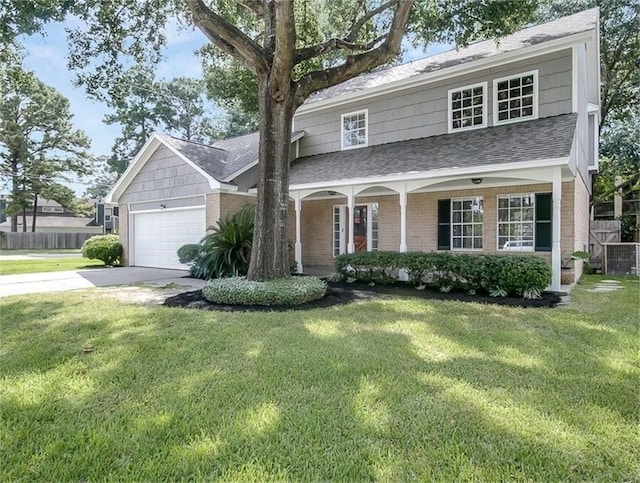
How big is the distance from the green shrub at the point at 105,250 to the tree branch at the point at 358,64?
10.9 m

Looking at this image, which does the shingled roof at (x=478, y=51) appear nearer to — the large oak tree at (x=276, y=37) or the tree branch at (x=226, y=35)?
the large oak tree at (x=276, y=37)

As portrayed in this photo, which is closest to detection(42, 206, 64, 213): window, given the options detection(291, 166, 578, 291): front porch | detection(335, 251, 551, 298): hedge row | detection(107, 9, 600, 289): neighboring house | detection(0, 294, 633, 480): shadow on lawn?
detection(107, 9, 600, 289): neighboring house

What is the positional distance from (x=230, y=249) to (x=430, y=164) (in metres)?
5.69

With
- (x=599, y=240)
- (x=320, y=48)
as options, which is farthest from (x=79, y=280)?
(x=599, y=240)

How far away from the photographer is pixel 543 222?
10016 millimetres

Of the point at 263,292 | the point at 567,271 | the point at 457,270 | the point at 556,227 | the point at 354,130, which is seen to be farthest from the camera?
the point at 354,130

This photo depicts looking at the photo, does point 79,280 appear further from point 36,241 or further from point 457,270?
point 36,241

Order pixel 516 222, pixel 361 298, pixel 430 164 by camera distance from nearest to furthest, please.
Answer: pixel 361 298, pixel 430 164, pixel 516 222

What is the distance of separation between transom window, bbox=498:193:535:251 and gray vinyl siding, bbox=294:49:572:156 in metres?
2.26

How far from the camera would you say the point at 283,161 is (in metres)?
8.50

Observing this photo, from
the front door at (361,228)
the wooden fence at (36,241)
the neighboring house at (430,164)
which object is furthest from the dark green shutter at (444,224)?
the wooden fence at (36,241)

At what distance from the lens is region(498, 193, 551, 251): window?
10.0m

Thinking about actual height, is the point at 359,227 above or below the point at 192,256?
above

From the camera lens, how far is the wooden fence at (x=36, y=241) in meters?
32.0
